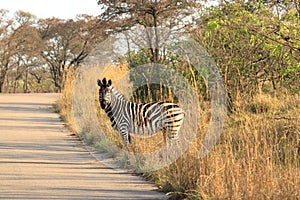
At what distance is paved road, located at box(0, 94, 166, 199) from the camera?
778cm

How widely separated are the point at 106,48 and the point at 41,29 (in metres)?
33.2

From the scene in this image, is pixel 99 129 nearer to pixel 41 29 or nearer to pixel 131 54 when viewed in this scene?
pixel 131 54

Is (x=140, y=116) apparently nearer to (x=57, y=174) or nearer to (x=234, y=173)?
(x=57, y=174)

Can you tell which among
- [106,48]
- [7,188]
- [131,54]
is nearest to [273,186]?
[7,188]

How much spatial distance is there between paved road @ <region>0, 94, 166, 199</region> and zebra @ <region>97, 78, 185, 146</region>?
3.01 feet

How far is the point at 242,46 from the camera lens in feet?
42.1

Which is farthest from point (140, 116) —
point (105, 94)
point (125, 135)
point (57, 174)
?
point (57, 174)

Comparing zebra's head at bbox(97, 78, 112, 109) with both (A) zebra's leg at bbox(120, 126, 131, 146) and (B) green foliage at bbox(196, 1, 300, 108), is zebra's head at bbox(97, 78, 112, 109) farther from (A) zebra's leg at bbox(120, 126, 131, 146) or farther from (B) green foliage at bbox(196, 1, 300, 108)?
(B) green foliage at bbox(196, 1, 300, 108)

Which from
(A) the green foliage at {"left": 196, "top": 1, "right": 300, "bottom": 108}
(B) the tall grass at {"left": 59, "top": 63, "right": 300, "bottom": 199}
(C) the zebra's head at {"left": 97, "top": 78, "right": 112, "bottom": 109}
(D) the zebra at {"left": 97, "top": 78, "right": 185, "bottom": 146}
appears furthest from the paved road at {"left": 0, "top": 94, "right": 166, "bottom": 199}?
(A) the green foliage at {"left": 196, "top": 1, "right": 300, "bottom": 108}

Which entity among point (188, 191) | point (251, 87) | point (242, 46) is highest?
point (242, 46)

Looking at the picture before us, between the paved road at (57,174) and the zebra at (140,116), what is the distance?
0.92m

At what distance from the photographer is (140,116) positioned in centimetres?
1187

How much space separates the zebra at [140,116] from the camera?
35.4 ft

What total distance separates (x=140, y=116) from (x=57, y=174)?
9.71 feet
